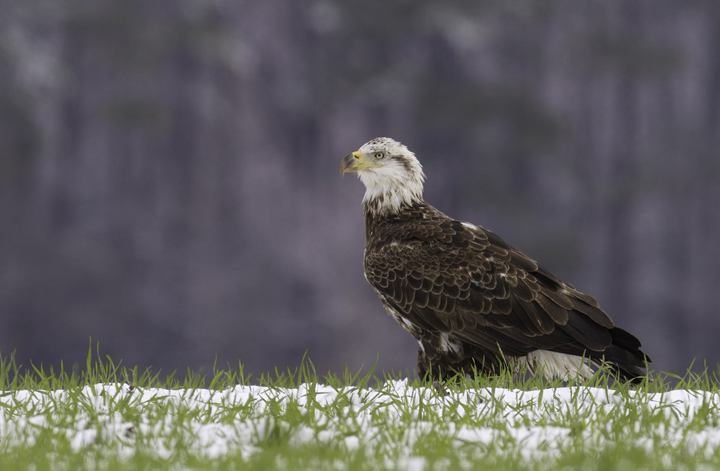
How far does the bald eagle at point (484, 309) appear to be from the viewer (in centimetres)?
683

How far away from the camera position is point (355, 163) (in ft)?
26.8

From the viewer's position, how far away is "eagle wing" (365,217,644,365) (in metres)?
6.84

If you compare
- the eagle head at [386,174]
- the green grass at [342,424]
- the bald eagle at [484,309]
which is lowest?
the green grass at [342,424]

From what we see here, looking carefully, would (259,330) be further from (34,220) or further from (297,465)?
(297,465)

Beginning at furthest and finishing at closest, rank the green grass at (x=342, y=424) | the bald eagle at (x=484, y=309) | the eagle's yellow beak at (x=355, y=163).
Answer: the eagle's yellow beak at (x=355, y=163)
the bald eagle at (x=484, y=309)
the green grass at (x=342, y=424)

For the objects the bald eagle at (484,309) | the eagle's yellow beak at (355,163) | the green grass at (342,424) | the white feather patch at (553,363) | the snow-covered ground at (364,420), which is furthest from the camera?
the eagle's yellow beak at (355,163)

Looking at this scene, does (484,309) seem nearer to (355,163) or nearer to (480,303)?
(480,303)

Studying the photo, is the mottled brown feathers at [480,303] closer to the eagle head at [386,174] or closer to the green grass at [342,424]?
the eagle head at [386,174]

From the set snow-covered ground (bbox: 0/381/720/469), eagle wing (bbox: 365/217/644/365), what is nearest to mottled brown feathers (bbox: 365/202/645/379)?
eagle wing (bbox: 365/217/644/365)

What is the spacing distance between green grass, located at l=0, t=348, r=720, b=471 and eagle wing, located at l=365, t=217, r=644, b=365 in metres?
0.87

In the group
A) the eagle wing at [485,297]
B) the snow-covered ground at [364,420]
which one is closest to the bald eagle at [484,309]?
the eagle wing at [485,297]

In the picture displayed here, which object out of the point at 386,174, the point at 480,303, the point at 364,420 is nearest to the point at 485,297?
the point at 480,303

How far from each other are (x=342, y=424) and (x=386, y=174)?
146 inches

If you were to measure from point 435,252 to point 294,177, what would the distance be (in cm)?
2310
